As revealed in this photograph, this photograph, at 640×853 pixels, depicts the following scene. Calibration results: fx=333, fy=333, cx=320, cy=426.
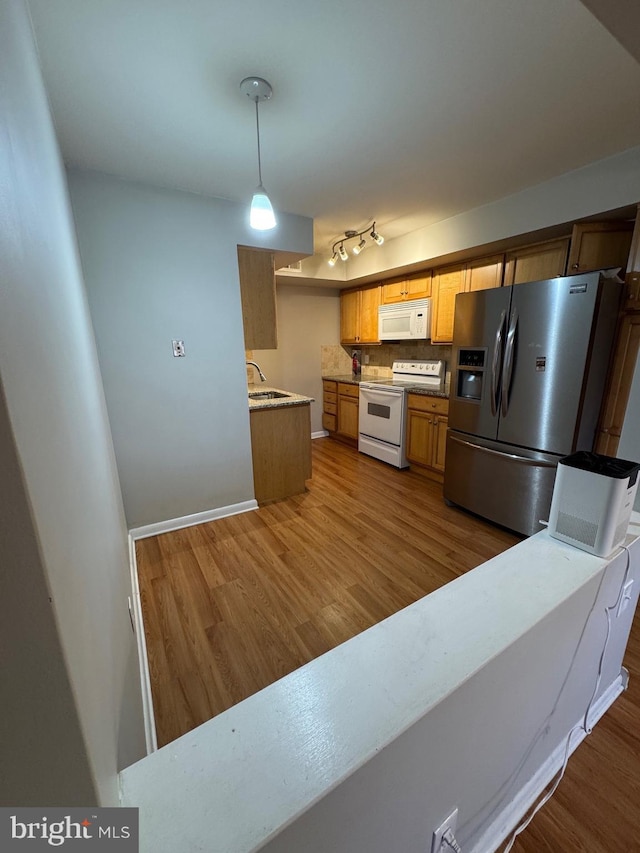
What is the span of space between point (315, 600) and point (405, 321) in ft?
9.83

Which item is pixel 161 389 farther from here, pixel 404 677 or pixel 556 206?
pixel 556 206

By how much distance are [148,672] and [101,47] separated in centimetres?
245

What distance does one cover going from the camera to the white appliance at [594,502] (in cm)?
99

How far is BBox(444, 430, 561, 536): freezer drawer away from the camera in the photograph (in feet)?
7.40

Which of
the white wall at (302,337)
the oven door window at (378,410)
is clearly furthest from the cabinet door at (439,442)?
the white wall at (302,337)

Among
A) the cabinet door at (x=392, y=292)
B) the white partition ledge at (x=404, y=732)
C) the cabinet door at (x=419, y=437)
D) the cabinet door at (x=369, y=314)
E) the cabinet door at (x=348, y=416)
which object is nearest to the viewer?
the white partition ledge at (x=404, y=732)

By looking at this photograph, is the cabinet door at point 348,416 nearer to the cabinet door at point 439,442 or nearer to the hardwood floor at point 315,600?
the cabinet door at point 439,442

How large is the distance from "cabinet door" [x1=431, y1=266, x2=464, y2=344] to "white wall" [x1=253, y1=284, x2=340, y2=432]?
1.77 m

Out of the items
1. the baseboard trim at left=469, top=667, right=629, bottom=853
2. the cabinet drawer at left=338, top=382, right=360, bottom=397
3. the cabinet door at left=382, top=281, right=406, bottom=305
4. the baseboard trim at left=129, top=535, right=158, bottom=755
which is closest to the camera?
the baseboard trim at left=469, top=667, right=629, bottom=853

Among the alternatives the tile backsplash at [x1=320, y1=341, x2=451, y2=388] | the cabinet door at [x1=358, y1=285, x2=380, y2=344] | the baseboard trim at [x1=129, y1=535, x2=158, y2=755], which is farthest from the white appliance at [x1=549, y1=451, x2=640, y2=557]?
the cabinet door at [x1=358, y1=285, x2=380, y2=344]

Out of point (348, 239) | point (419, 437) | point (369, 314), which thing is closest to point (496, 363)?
point (419, 437)

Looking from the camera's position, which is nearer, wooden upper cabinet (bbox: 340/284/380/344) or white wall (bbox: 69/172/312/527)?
white wall (bbox: 69/172/312/527)

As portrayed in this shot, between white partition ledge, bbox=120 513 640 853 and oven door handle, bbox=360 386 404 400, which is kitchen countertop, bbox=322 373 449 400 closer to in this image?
oven door handle, bbox=360 386 404 400

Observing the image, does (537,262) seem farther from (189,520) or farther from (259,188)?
(189,520)
